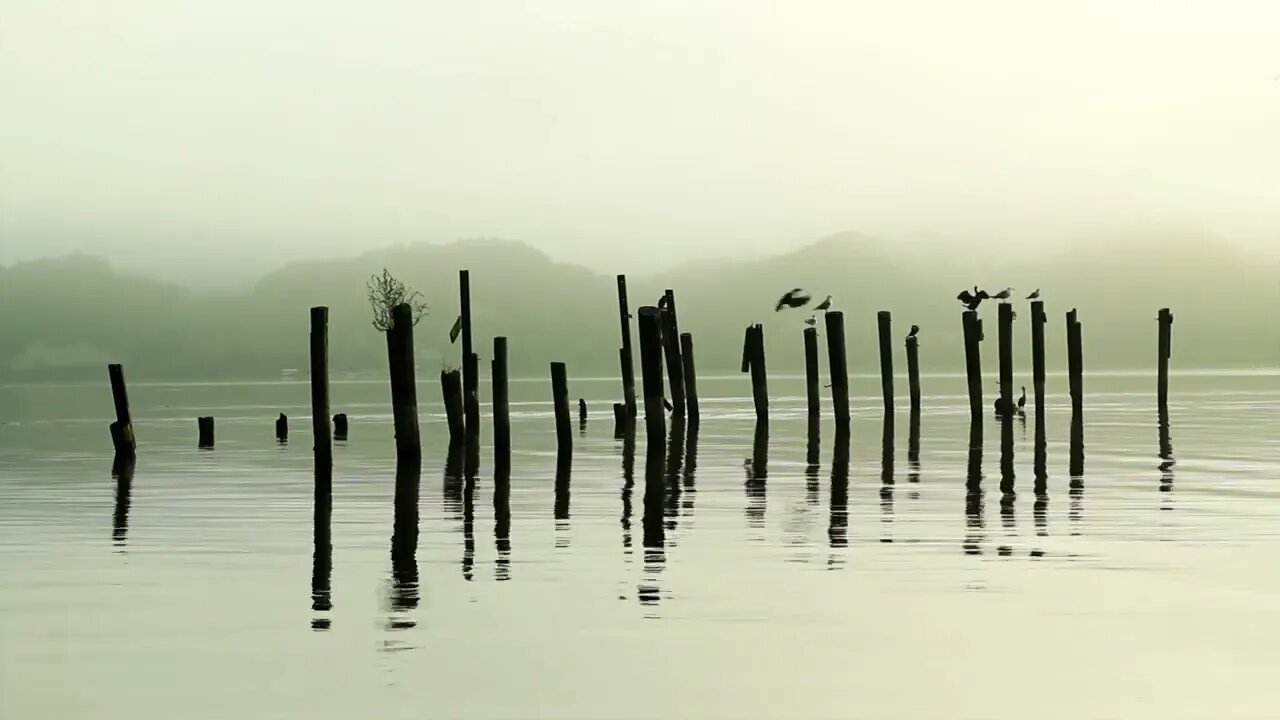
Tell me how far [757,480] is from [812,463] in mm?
4403

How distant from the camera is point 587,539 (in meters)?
17.0

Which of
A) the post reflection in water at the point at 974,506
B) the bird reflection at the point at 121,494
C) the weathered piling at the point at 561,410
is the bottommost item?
the bird reflection at the point at 121,494

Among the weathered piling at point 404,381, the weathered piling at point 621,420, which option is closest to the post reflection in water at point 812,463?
the weathered piling at point 621,420

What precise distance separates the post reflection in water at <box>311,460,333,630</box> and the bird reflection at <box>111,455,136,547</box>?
6.20ft

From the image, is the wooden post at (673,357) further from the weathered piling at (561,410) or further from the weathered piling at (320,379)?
the weathered piling at (320,379)

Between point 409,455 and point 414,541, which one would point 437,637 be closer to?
point 414,541

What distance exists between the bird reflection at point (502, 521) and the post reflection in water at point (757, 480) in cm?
239

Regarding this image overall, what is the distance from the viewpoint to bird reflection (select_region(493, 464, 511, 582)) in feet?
48.1

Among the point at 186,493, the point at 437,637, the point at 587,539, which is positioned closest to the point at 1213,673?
the point at 437,637

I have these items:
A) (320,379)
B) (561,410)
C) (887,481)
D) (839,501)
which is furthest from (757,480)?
(561,410)

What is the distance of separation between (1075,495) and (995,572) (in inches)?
317

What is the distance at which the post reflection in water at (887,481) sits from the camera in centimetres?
1812

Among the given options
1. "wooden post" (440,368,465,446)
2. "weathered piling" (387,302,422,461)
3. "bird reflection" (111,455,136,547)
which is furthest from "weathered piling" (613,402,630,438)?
"weathered piling" (387,302,422,461)

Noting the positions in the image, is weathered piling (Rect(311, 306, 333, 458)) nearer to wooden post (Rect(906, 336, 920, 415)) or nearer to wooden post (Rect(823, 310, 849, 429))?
wooden post (Rect(823, 310, 849, 429))
